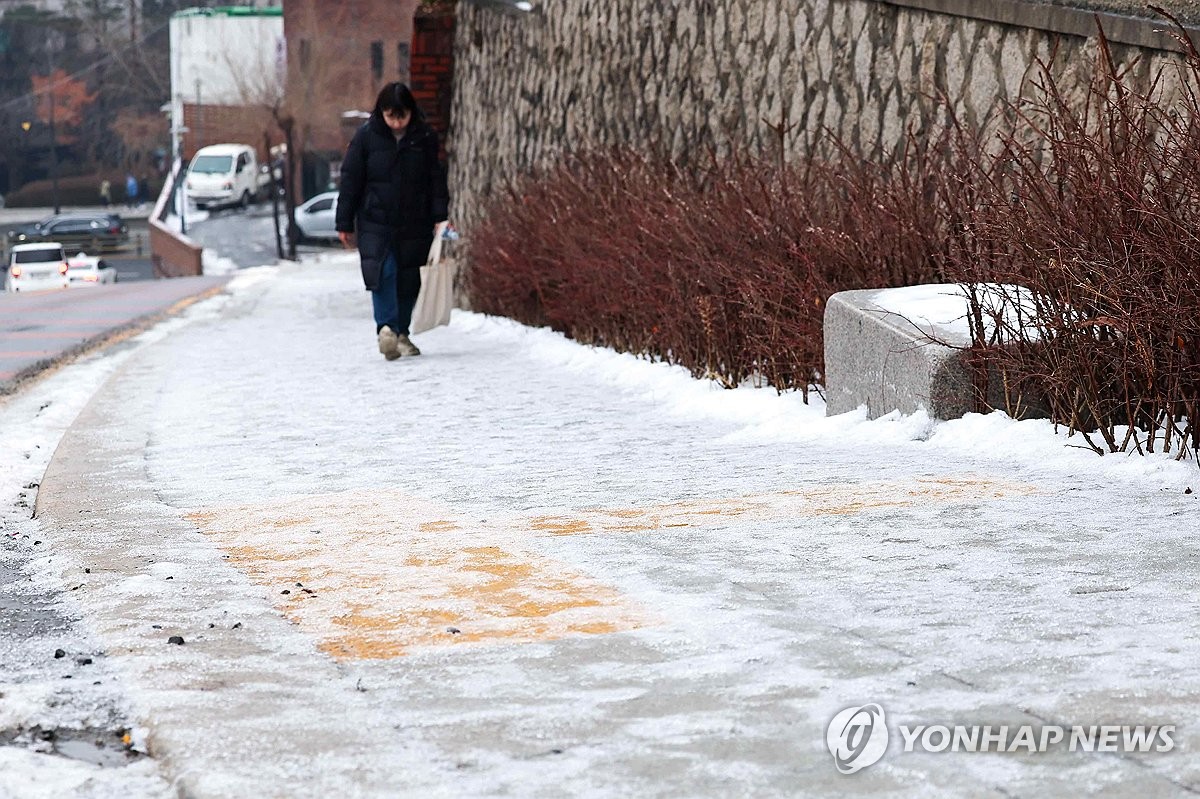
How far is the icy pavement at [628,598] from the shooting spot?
2672 mm

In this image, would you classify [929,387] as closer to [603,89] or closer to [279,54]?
[603,89]

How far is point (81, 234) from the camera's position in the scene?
60.7 m

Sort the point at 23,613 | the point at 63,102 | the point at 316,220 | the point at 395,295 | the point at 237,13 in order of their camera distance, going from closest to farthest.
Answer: the point at 23,613 → the point at 395,295 → the point at 316,220 → the point at 237,13 → the point at 63,102

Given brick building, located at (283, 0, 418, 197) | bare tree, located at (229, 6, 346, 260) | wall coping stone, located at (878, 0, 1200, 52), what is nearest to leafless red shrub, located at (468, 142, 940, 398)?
wall coping stone, located at (878, 0, 1200, 52)

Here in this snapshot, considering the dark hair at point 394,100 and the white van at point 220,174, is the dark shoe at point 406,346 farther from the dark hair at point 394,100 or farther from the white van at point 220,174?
the white van at point 220,174

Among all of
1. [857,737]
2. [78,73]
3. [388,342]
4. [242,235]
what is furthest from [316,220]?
[857,737]

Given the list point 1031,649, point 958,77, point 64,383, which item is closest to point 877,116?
point 958,77

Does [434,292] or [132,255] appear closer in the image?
[434,292]

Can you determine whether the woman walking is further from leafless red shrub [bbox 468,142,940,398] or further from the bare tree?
the bare tree

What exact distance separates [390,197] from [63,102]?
279 ft

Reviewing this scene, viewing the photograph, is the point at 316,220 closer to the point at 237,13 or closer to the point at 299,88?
the point at 299,88

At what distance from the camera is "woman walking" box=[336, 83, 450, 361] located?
10.3m

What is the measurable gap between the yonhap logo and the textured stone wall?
14.7 feet

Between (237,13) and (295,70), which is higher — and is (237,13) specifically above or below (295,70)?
above
